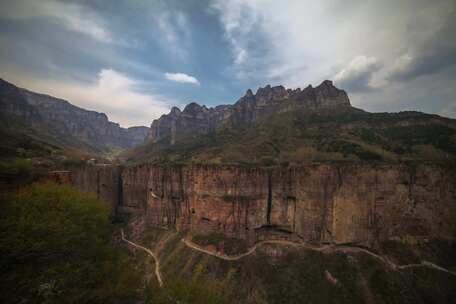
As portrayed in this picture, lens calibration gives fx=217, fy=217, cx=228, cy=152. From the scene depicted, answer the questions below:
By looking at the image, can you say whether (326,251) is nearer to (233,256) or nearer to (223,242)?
(233,256)

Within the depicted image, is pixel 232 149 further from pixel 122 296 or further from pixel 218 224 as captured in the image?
pixel 122 296

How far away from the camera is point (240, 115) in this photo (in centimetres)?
16412

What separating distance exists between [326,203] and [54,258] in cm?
4540

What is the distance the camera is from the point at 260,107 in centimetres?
15675

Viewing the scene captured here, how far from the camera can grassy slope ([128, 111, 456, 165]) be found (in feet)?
236

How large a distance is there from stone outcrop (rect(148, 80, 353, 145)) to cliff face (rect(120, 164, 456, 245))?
84281 mm

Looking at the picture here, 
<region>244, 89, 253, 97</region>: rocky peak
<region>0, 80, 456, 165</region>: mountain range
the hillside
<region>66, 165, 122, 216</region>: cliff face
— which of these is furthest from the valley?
<region>244, 89, 253, 97</region>: rocky peak

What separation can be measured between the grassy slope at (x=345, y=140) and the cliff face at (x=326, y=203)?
62.8 feet

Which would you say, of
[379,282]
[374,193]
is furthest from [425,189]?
[379,282]

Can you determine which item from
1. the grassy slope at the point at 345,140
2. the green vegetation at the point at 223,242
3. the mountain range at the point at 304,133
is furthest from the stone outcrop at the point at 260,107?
the green vegetation at the point at 223,242

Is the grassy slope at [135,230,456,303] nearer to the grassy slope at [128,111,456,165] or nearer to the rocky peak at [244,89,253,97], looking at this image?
the grassy slope at [128,111,456,165]

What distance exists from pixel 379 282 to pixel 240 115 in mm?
136901

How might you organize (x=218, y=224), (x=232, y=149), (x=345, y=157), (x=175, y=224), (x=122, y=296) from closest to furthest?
(x=122, y=296) < (x=218, y=224) < (x=175, y=224) < (x=345, y=157) < (x=232, y=149)

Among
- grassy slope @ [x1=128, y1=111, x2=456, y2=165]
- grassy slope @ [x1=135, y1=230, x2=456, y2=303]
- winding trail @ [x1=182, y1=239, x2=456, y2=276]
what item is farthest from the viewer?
grassy slope @ [x1=128, y1=111, x2=456, y2=165]
